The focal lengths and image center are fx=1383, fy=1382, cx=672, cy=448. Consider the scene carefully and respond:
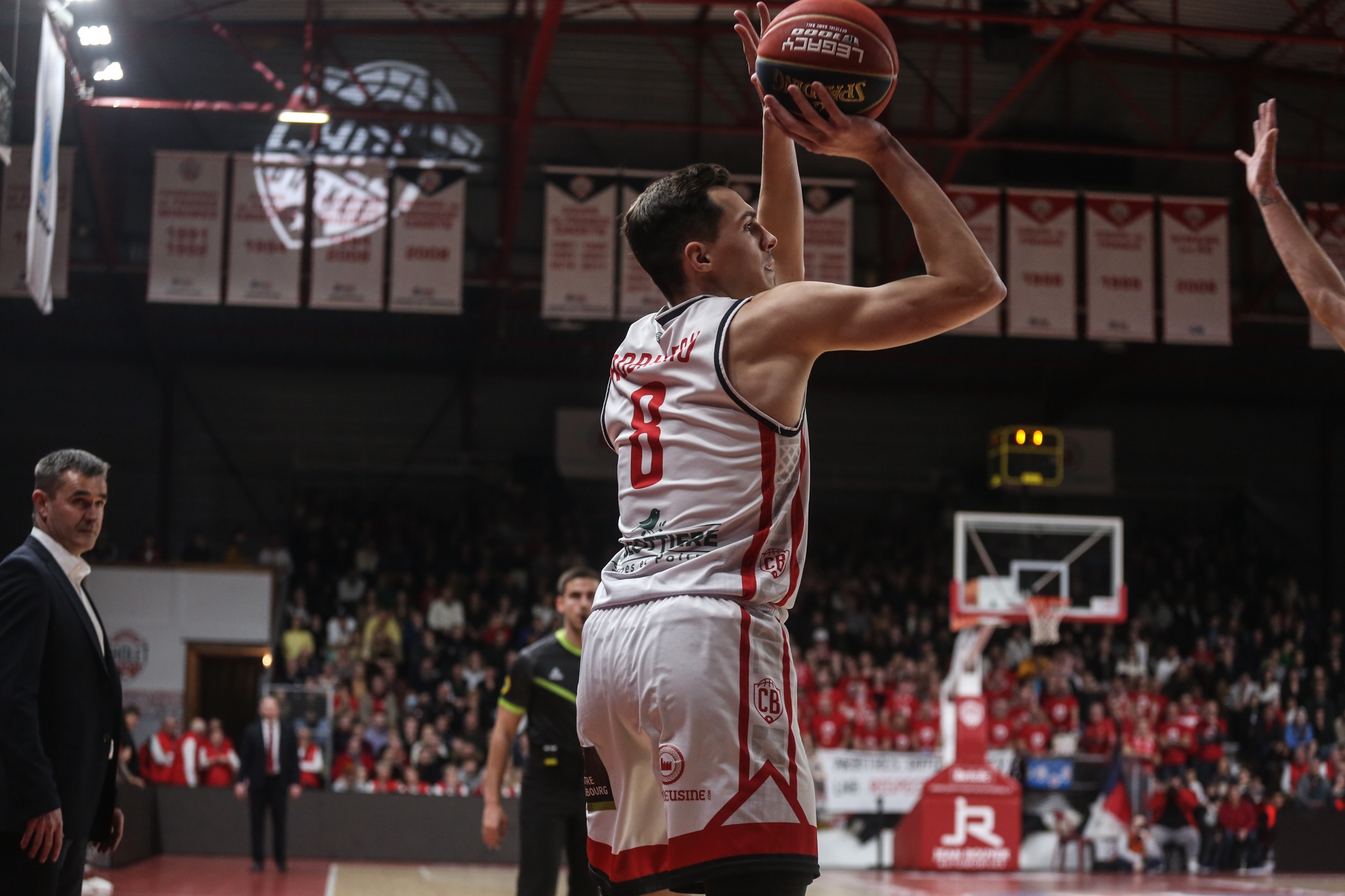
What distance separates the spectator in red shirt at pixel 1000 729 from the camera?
19.0 meters

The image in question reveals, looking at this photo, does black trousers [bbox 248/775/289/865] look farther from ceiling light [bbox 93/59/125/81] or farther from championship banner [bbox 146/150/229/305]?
ceiling light [bbox 93/59/125/81]

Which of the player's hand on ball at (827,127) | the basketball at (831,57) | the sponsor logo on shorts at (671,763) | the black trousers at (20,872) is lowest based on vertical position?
the black trousers at (20,872)

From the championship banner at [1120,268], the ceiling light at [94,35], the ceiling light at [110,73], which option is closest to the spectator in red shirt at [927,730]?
the championship banner at [1120,268]

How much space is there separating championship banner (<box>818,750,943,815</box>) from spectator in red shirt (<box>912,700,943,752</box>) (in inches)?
25.9

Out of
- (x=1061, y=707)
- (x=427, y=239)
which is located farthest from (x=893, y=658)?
(x=427, y=239)

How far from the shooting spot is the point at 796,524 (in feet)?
9.87

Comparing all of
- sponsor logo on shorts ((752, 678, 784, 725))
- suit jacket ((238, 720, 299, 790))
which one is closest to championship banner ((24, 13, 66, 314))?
suit jacket ((238, 720, 299, 790))

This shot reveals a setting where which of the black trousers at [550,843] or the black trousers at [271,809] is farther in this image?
the black trousers at [271,809]

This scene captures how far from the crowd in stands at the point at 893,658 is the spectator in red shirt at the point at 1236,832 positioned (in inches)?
1.1

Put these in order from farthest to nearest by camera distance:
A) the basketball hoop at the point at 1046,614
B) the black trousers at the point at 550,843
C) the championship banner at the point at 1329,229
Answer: the championship banner at the point at 1329,229 < the basketball hoop at the point at 1046,614 < the black trousers at the point at 550,843

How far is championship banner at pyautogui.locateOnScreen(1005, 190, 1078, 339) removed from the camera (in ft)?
56.6

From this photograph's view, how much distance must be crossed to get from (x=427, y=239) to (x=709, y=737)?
14904 millimetres

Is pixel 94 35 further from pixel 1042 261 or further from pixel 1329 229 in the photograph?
pixel 1329 229

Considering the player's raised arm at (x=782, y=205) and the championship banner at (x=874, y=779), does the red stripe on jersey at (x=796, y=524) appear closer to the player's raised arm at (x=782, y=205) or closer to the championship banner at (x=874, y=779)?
the player's raised arm at (x=782, y=205)
